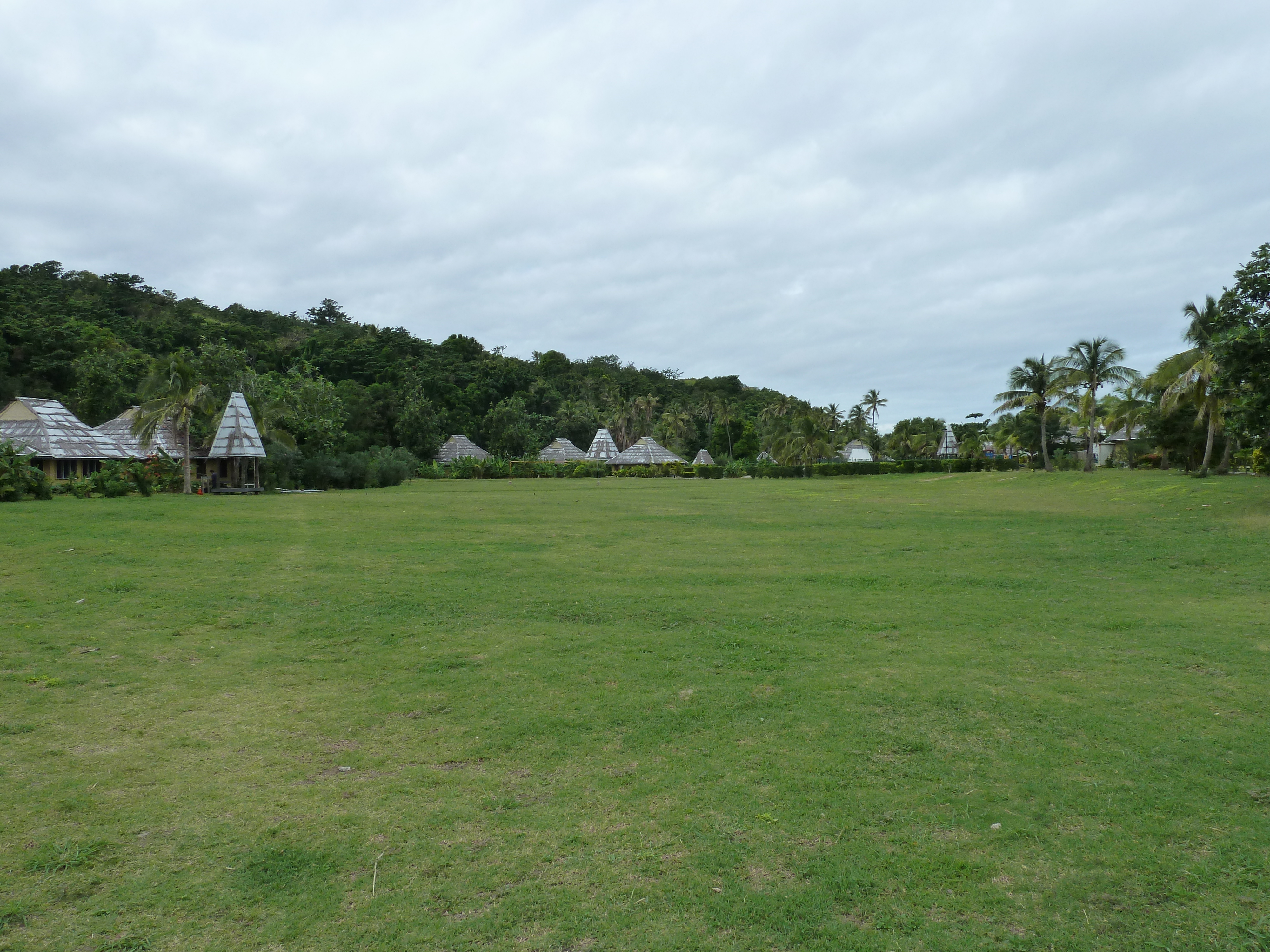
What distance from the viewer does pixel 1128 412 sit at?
51.4 m

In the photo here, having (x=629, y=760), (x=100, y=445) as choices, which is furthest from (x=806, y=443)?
(x=629, y=760)

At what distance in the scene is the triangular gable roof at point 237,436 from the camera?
34812 mm

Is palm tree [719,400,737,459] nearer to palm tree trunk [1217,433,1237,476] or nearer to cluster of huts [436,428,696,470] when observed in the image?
cluster of huts [436,428,696,470]

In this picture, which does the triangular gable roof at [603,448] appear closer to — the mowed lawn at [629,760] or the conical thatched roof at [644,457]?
the conical thatched roof at [644,457]

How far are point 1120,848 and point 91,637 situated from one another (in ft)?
28.4

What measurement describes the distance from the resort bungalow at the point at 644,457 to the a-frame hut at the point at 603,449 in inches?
18.7

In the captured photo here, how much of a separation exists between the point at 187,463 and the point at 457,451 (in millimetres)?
35306

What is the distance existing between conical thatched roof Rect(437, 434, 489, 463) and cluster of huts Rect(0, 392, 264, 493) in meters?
26.7

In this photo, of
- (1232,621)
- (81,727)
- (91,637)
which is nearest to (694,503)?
(1232,621)

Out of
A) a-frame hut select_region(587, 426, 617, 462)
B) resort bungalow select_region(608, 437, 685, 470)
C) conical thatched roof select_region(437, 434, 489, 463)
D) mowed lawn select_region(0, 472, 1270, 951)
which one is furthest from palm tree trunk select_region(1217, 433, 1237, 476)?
conical thatched roof select_region(437, 434, 489, 463)

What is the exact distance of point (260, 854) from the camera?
3816mm

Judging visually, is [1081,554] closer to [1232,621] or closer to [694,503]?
[1232,621]

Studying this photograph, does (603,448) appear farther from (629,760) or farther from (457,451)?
(629,760)

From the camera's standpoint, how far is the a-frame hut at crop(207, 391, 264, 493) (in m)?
34.9
